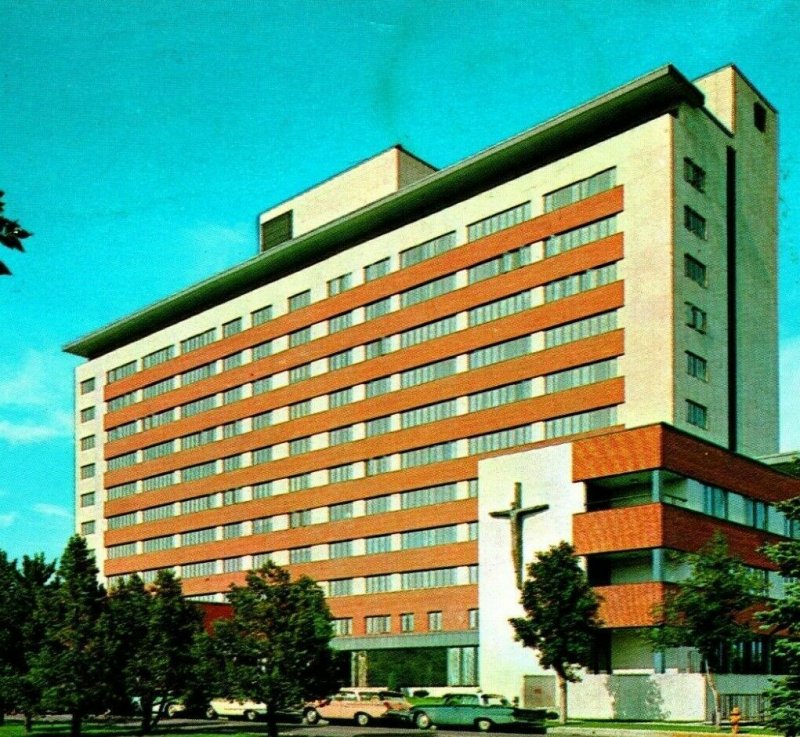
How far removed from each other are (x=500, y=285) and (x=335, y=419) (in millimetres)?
18007

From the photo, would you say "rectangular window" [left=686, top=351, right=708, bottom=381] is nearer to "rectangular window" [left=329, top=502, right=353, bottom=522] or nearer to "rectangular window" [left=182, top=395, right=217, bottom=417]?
"rectangular window" [left=329, top=502, right=353, bottom=522]

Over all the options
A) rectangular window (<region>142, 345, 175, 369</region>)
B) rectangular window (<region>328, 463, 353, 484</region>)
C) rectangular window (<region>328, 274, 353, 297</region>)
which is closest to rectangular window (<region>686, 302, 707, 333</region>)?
rectangular window (<region>328, 274, 353, 297</region>)

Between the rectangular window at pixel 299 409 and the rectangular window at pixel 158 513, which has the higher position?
the rectangular window at pixel 299 409

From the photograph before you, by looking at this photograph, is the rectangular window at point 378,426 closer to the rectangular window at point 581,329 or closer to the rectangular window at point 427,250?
the rectangular window at point 427,250

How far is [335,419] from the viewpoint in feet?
259

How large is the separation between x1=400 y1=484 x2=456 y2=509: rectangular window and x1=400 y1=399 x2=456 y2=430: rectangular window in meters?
4.35

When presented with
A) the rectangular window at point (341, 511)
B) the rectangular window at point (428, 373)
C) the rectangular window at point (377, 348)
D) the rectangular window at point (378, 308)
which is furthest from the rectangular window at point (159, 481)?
the rectangular window at point (428, 373)

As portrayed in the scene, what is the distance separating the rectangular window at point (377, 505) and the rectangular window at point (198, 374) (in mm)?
22432

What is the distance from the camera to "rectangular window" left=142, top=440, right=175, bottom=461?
95562 mm

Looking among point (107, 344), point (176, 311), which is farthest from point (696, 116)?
point (107, 344)

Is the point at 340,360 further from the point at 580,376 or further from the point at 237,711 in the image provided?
the point at 237,711

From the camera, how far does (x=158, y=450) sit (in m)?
Answer: 96.9

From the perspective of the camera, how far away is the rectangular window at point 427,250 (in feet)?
234

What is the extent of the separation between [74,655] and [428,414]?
35.2 meters
